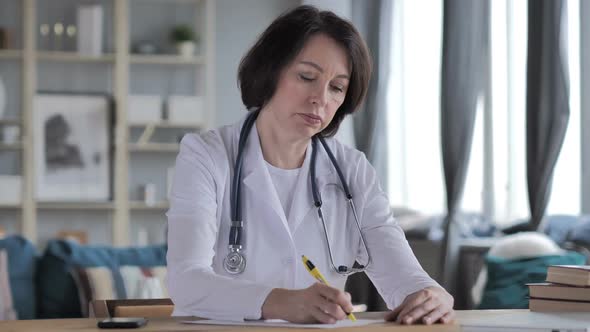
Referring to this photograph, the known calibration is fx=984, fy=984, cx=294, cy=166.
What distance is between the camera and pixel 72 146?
7.30 meters

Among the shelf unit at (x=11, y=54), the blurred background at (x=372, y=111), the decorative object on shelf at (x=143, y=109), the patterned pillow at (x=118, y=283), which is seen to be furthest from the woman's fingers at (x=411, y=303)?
the shelf unit at (x=11, y=54)

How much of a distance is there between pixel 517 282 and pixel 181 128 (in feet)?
12.8

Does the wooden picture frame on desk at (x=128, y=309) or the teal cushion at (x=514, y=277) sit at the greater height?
the wooden picture frame on desk at (x=128, y=309)

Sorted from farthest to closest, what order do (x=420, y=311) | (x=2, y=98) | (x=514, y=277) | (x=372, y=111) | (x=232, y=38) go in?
(x=232, y=38) < (x=2, y=98) < (x=372, y=111) < (x=514, y=277) < (x=420, y=311)

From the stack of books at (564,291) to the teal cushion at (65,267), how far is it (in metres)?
2.77

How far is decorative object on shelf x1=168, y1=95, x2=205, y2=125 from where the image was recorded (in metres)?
7.25

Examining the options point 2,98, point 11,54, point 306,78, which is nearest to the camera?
point 306,78

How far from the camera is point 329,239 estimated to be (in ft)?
7.54

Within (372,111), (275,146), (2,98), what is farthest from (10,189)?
(275,146)

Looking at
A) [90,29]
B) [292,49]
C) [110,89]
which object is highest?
[90,29]

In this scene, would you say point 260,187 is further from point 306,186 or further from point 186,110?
point 186,110

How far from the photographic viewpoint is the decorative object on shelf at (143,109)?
23.8ft

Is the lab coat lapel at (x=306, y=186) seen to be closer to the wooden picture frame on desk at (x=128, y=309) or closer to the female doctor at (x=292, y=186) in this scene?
the female doctor at (x=292, y=186)

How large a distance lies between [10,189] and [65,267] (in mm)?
2714
